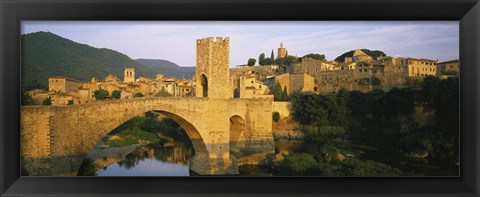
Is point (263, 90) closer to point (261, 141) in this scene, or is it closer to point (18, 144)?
point (261, 141)

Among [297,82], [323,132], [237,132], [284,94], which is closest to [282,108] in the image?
[284,94]

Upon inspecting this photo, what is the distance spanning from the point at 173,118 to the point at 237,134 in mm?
1193

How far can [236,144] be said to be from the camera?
604cm

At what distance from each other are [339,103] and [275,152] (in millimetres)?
1368

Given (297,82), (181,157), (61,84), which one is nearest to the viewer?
(61,84)

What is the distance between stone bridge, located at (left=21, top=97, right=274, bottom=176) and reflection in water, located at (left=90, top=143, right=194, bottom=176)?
10.3 inches

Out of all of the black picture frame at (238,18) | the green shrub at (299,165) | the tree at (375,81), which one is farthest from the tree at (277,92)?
the black picture frame at (238,18)

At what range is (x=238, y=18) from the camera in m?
1.48

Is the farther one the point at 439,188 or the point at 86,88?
the point at 86,88

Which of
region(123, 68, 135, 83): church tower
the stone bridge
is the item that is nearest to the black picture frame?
the stone bridge

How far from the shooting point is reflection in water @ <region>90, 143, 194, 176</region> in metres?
3.93

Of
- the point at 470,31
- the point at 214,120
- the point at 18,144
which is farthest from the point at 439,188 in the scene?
the point at 214,120

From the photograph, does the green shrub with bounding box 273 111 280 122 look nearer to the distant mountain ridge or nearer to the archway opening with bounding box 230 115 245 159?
the archway opening with bounding box 230 115 245 159

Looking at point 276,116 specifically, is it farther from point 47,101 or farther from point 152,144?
point 47,101
